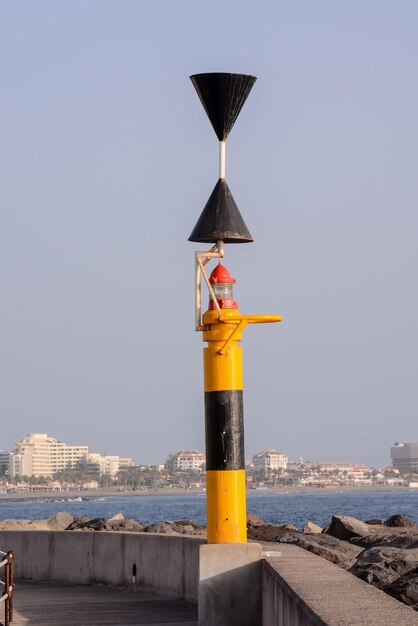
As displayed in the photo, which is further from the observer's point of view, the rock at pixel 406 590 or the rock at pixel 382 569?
the rock at pixel 382 569

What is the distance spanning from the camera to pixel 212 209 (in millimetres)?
11195

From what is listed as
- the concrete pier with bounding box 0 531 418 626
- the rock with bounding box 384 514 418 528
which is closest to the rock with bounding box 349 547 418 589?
the concrete pier with bounding box 0 531 418 626

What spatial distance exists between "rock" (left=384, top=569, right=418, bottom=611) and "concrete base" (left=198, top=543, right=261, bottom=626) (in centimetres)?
109

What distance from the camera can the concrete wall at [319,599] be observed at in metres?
6.80

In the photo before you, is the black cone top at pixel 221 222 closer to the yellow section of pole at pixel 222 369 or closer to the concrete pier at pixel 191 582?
the yellow section of pole at pixel 222 369

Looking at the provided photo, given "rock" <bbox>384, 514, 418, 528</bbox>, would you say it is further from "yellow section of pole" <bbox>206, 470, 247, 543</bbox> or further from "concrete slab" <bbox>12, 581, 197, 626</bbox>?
"yellow section of pole" <bbox>206, 470, 247, 543</bbox>

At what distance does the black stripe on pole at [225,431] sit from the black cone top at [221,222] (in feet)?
4.41

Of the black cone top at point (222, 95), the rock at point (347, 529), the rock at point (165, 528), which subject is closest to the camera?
the black cone top at point (222, 95)

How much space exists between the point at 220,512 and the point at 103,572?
457 centimetres

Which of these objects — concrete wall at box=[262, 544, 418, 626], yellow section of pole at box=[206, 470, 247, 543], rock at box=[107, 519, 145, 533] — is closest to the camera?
concrete wall at box=[262, 544, 418, 626]

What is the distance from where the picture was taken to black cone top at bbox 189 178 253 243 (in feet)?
36.3

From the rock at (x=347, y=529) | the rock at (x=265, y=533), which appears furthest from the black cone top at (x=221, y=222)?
the rock at (x=347, y=529)

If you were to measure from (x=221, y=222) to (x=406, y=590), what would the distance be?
3.38 meters

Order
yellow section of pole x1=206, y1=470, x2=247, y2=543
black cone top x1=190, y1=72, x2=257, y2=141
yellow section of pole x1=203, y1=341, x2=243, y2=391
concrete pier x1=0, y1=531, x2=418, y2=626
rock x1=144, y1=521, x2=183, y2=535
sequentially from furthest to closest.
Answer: rock x1=144, y1=521, x2=183, y2=535
black cone top x1=190, y1=72, x2=257, y2=141
yellow section of pole x1=203, y1=341, x2=243, y2=391
yellow section of pole x1=206, y1=470, x2=247, y2=543
concrete pier x1=0, y1=531, x2=418, y2=626
